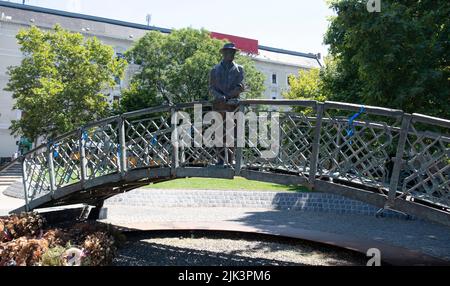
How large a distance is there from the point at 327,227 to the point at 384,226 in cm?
189

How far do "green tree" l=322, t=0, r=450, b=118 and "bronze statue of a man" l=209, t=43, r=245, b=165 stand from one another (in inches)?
132

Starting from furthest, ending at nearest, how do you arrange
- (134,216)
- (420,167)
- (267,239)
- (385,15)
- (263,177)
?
1. (134,216)
2. (267,239)
3. (385,15)
4. (263,177)
5. (420,167)

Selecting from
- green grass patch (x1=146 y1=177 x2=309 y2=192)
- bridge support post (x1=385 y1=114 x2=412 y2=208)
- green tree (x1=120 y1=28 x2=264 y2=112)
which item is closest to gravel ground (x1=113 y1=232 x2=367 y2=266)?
bridge support post (x1=385 y1=114 x2=412 y2=208)

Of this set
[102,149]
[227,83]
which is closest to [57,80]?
[102,149]

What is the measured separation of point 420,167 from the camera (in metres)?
5.87

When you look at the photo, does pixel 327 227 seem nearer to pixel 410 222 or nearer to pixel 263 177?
pixel 410 222

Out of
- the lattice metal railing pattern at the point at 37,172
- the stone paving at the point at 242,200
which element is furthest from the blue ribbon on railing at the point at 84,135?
the stone paving at the point at 242,200

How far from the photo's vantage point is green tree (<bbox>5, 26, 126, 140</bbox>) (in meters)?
28.1

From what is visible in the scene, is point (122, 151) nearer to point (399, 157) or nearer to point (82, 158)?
point (82, 158)

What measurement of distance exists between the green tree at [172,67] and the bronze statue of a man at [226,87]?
24901 mm

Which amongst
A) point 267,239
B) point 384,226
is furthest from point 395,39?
point 384,226

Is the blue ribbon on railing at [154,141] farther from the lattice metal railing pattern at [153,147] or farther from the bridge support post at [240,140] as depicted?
the bridge support post at [240,140]

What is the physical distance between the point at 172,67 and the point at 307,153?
26.5m

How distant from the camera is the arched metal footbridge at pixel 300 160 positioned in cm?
590
